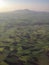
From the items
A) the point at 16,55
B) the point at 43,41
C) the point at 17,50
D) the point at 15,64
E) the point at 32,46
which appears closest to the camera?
the point at 15,64

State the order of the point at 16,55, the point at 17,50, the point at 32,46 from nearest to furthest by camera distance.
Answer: the point at 16,55 → the point at 17,50 → the point at 32,46

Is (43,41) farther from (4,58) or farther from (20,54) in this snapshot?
(4,58)

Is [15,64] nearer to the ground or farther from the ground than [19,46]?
nearer to the ground

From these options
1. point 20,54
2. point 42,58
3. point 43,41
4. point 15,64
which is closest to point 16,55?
point 20,54

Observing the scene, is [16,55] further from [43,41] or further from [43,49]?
[43,41]

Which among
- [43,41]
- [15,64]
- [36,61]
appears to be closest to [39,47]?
[43,41]

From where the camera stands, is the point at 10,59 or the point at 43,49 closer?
the point at 10,59

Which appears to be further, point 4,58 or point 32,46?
point 32,46

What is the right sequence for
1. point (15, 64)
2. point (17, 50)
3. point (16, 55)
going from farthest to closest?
1. point (17, 50)
2. point (16, 55)
3. point (15, 64)

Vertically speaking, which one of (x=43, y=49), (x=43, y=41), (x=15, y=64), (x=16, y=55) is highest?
(x=43, y=41)
